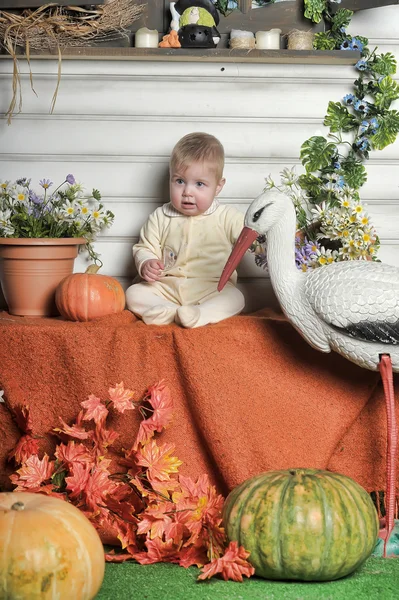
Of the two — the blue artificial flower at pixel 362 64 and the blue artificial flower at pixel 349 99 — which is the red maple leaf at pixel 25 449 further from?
the blue artificial flower at pixel 362 64

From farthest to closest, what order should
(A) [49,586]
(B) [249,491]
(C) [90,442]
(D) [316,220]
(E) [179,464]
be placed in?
(D) [316,220] < (C) [90,442] < (E) [179,464] < (B) [249,491] < (A) [49,586]

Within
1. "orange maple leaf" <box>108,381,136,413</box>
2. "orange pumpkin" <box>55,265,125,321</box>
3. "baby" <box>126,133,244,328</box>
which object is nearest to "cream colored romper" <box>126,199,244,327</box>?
"baby" <box>126,133,244,328</box>

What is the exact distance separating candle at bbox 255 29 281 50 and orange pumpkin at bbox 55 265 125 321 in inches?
48.7

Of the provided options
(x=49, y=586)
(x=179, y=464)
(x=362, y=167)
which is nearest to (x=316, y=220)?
(x=362, y=167)

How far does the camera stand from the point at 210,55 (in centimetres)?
333

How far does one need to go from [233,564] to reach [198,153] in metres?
1.60

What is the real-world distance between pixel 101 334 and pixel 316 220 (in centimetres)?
109

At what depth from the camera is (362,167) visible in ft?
11.3

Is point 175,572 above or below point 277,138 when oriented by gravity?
below

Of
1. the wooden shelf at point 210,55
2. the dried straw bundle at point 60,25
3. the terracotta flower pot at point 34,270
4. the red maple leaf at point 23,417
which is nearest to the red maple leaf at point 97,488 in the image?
the red maple leaf at point 23,417

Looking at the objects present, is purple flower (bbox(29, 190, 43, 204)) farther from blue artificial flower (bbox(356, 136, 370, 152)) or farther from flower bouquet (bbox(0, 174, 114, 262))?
blue artificial flower (bbox(356, 136, 370, 152))

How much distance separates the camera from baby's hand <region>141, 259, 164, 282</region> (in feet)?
10.2

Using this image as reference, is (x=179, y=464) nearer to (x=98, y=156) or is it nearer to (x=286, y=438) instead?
(x=286, y=438)

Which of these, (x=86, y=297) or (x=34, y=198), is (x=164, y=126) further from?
(x=86, y=297)
